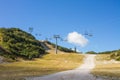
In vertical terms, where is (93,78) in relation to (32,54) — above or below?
below

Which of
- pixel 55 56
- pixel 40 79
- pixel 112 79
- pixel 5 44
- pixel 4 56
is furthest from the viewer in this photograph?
pixel 55 56

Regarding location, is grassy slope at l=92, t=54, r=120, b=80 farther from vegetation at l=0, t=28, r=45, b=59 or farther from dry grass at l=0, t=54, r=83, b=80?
vegetation at l=0, t=28, r=45, b=59

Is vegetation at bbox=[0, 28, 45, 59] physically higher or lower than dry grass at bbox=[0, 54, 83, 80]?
higher

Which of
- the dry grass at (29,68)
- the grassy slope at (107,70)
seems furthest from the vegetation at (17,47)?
the grassy slope at (107,70)

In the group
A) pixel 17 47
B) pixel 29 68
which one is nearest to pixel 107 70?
pixel 29 68

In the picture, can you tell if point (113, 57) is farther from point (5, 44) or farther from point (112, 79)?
point (112, 79)

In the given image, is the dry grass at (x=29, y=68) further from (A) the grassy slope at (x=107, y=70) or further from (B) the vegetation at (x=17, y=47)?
(B) the vegetation at (x=17, y=47)

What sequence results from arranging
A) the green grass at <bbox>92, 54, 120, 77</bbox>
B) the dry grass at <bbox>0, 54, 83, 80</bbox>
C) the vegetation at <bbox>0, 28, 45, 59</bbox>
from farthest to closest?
the vegetation at <bbox>0, 28, 45, 59</bbox> < the green grass at <bbox>92, 54, 120, 77</bbox> < the dry grass at <bbox>0, 54, 83, 80</bbox>

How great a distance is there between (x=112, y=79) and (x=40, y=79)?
Result: 7.51 m

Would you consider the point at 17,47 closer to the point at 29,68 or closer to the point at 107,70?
the point at 29,68

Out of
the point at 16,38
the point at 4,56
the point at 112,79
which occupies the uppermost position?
the point at 16,38

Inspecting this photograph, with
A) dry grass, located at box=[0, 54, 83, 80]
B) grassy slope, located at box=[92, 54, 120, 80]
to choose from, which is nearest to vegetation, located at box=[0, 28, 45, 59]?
dry grass, located at box=[0, 54, 83, 80]

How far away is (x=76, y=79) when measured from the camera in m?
27.9

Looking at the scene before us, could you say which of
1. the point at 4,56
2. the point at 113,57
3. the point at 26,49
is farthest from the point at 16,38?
the point at 113,57
